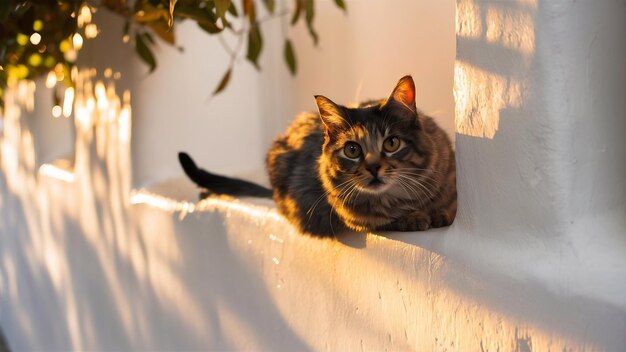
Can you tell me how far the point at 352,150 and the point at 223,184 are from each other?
2.84 ft

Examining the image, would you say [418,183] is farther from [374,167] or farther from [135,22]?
[135,22]

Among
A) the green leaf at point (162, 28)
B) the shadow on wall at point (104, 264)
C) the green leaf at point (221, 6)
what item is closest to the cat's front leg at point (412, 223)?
the shadow on wall at point (104, 264)

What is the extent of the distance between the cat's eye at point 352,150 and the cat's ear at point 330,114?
6 centimetres

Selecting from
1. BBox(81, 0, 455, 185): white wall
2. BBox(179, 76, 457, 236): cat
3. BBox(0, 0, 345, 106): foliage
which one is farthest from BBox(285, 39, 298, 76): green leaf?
BBox(179, 76, 457, 236): cat

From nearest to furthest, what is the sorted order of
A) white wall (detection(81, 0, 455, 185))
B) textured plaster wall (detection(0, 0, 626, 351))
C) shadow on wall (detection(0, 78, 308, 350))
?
textured plaster wall (detection(0, 0, 626, 351)) → shadow on wall (detection(0, 78, 308, 350)) → white wall (detection(81, 0, 455, 185))

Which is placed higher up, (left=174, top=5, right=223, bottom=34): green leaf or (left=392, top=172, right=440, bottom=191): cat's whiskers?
(left=174, top=5, right=223, bottom=34): green leaf

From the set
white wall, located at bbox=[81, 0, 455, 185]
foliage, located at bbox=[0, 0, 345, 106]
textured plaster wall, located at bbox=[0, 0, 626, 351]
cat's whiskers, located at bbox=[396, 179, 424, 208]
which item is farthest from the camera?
white wall, located at bbox=[81, 0, 455, 185]

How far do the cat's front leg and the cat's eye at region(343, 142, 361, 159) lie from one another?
0.66ft

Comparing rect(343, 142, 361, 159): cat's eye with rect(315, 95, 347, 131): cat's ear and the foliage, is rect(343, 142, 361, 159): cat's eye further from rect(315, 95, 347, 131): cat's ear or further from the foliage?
the foliage

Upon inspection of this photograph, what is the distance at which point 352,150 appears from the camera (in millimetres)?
2227

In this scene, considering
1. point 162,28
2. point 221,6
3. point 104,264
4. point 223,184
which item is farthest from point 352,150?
point 104,264

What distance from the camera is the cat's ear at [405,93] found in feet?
6.84

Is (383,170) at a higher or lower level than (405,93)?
lower

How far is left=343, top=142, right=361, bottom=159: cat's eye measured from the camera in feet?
7.27
